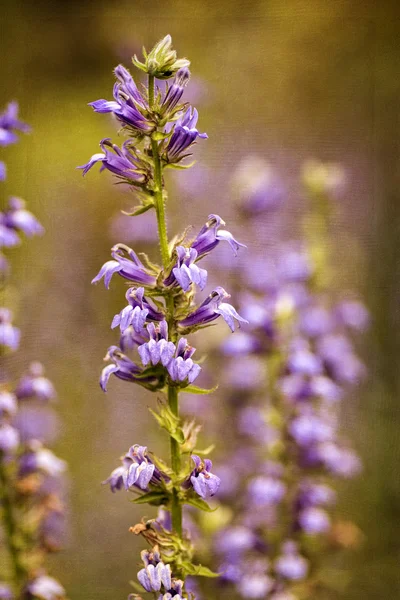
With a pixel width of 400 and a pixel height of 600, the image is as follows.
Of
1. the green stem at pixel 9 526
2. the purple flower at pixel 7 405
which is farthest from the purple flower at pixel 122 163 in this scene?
the green stem at pixel 9 526

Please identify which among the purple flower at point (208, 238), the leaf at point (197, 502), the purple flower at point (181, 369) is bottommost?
the leaf at point (197, 502)

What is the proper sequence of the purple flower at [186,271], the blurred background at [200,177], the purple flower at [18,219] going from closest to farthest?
the purple flower at [186,271] → the purple flower at [18,219] → the blurred background at [200,177]

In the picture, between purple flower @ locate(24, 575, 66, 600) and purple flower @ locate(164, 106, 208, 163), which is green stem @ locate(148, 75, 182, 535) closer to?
purple flower @ locate(164, 106, 208, 163)

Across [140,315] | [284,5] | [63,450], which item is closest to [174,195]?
[284,5]

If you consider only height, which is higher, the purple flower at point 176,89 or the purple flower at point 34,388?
the purple flower at point 176,89

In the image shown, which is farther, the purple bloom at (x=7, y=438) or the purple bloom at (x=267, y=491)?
the purple bloom at (x=267, y=491)

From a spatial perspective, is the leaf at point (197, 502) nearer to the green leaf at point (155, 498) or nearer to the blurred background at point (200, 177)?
the green leaf at point (155, 498)

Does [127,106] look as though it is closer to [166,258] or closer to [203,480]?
[166,258]
